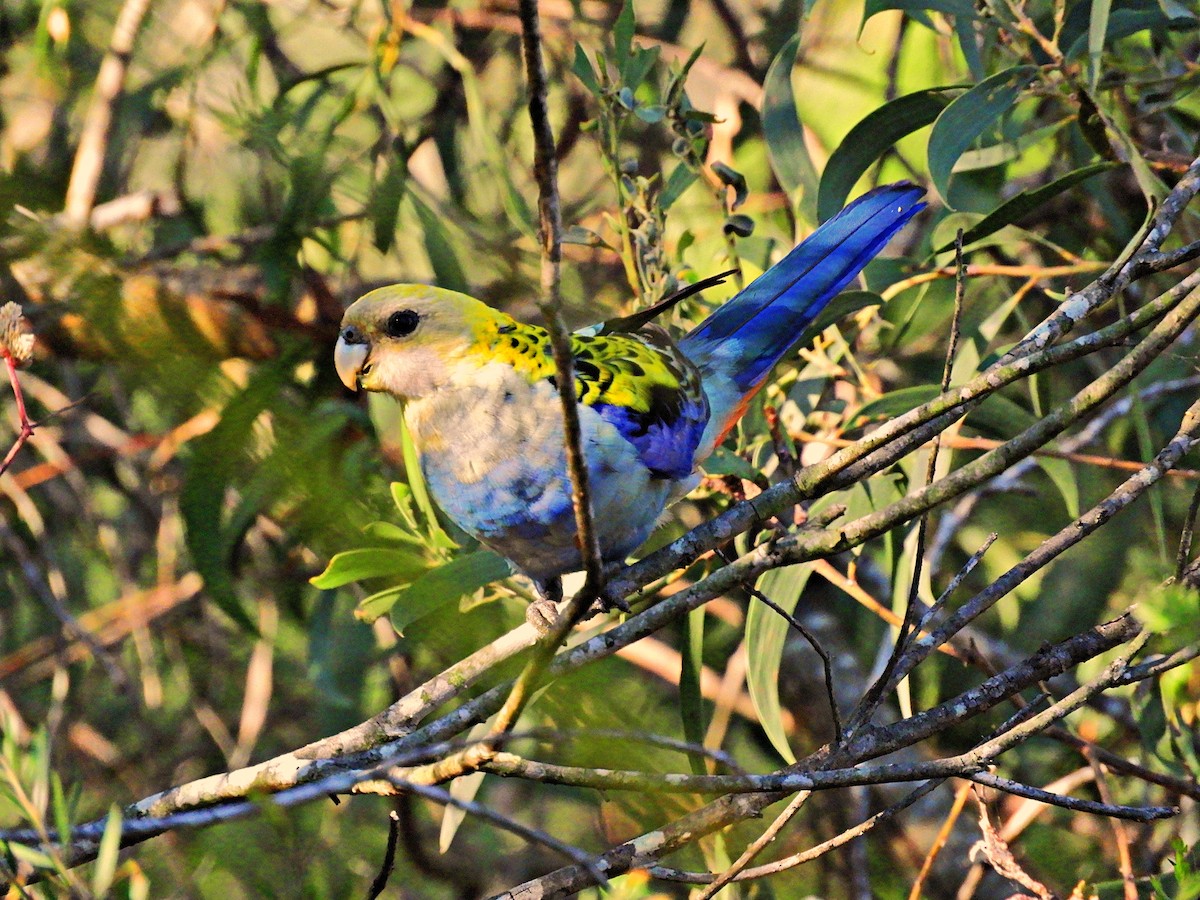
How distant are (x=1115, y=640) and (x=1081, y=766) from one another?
62.5 inches

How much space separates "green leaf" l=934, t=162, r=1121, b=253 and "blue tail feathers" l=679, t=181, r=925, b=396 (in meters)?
0.15

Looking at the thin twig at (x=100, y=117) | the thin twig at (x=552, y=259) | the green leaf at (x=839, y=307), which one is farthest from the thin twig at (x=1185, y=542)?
the thin twig at (x=100, y=117)

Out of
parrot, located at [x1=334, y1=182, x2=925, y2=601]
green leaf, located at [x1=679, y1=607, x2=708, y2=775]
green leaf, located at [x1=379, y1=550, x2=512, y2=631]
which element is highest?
parrot, located at [x1=334, y1=182, x2=925, y2=601]

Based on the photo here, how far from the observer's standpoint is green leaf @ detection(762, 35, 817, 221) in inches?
108

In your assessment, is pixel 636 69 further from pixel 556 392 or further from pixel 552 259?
pixel 552 259

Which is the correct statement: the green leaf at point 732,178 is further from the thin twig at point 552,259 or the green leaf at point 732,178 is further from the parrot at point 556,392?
the thin twig at point 552,259

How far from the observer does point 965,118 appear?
2412 millimetres

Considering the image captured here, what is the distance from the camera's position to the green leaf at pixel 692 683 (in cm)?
241

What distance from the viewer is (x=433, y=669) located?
3.54 meters

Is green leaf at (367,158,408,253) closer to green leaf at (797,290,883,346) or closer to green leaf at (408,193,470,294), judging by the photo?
A: green leaf at (408,193,470,294)

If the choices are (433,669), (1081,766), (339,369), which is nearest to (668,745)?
(339,369)

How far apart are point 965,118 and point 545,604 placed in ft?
Answer: 4.32

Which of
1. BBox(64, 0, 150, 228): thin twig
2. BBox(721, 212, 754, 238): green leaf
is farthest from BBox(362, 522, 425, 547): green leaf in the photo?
BBox(64, 0, 150, 228): thin twig

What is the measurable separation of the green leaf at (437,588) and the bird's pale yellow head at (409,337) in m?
0.37
